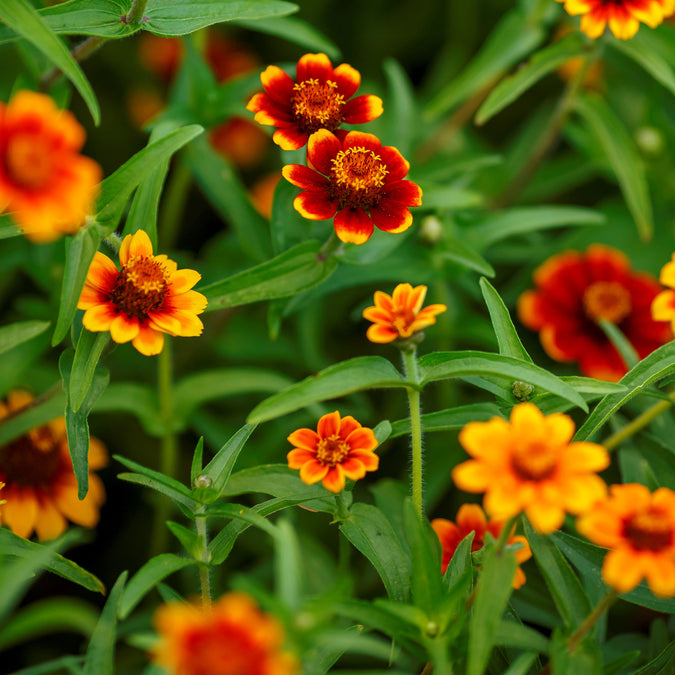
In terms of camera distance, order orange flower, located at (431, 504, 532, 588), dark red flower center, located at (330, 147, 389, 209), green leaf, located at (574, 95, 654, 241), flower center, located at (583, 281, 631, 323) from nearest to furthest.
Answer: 1. dark red flower center, located at (330, 147, 389, 209)
2. orange flower, located at (431, 504, 532, 588)
3. green leaf, located at (574, 95, 654, 241)
4. flower center, located at (583, 281, 631, 323)

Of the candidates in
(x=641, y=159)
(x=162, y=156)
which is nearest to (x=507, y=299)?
(x=641, y=159)

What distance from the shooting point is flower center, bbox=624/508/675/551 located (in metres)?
0.82

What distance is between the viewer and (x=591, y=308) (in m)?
1.74

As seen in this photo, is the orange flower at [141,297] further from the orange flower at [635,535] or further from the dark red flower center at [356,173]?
the orange flower at [635,535]

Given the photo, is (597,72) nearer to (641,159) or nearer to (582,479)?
(641,159)

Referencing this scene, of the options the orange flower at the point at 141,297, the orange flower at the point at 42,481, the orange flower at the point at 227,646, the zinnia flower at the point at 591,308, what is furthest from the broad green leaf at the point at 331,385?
the zinnia flower at the point at 591,308

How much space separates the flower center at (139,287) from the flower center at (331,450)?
0.99ft

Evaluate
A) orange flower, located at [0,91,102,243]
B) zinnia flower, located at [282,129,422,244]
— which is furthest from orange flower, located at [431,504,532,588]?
orange flower, located at [0,91,102,243]

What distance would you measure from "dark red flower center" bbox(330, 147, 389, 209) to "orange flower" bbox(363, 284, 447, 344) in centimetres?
15

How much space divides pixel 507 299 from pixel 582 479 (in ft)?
3.60

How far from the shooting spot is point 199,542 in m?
0.99

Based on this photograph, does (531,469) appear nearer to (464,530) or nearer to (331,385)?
(331,385)

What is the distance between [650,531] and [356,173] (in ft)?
1.94

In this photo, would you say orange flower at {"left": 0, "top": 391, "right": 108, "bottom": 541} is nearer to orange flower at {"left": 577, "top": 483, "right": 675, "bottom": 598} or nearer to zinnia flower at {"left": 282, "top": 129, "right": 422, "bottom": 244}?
zinnia flower at {"left": 282, "top": 129, "right": 422, "bottom": 244}
